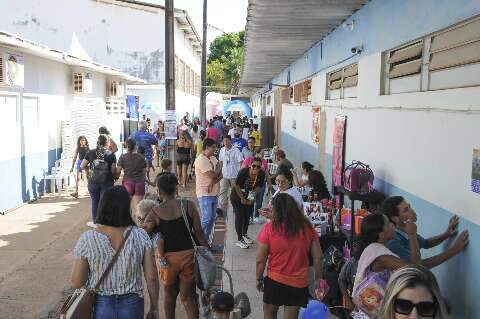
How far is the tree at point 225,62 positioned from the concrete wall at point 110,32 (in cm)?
3486

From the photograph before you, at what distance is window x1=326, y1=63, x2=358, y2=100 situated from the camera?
9.23 m

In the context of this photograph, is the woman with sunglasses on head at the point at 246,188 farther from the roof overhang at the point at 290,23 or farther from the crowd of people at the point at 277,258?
the roof overhang at the point at 290,23

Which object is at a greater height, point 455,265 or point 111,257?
point 111,257

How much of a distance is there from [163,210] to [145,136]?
9.33 meters

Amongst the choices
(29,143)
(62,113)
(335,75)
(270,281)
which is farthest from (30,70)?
(270,281)

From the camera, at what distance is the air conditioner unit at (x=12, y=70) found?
10.9m

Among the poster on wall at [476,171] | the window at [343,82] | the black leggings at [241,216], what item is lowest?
the black leggings at [241,216]

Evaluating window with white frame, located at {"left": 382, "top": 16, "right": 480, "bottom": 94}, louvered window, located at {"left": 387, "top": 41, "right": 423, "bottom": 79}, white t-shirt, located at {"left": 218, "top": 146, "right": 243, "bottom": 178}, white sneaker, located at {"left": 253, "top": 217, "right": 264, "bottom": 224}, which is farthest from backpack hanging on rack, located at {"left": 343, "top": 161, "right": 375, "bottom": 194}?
white sneaker, located at {"left": 253, "top": 217, "right": 264, "bottom": 224}

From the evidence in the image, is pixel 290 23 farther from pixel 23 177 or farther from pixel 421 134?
pixel 23 177

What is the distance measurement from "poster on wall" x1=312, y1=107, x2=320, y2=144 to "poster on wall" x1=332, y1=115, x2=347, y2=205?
186 cm

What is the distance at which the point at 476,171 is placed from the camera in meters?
4.28

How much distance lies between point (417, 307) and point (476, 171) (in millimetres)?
2178

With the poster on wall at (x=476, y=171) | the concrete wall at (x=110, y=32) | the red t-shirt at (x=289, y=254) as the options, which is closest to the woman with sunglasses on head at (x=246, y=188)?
the red t-shirt at (x=289, y=254)

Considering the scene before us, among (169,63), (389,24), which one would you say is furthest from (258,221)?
(389,24)
